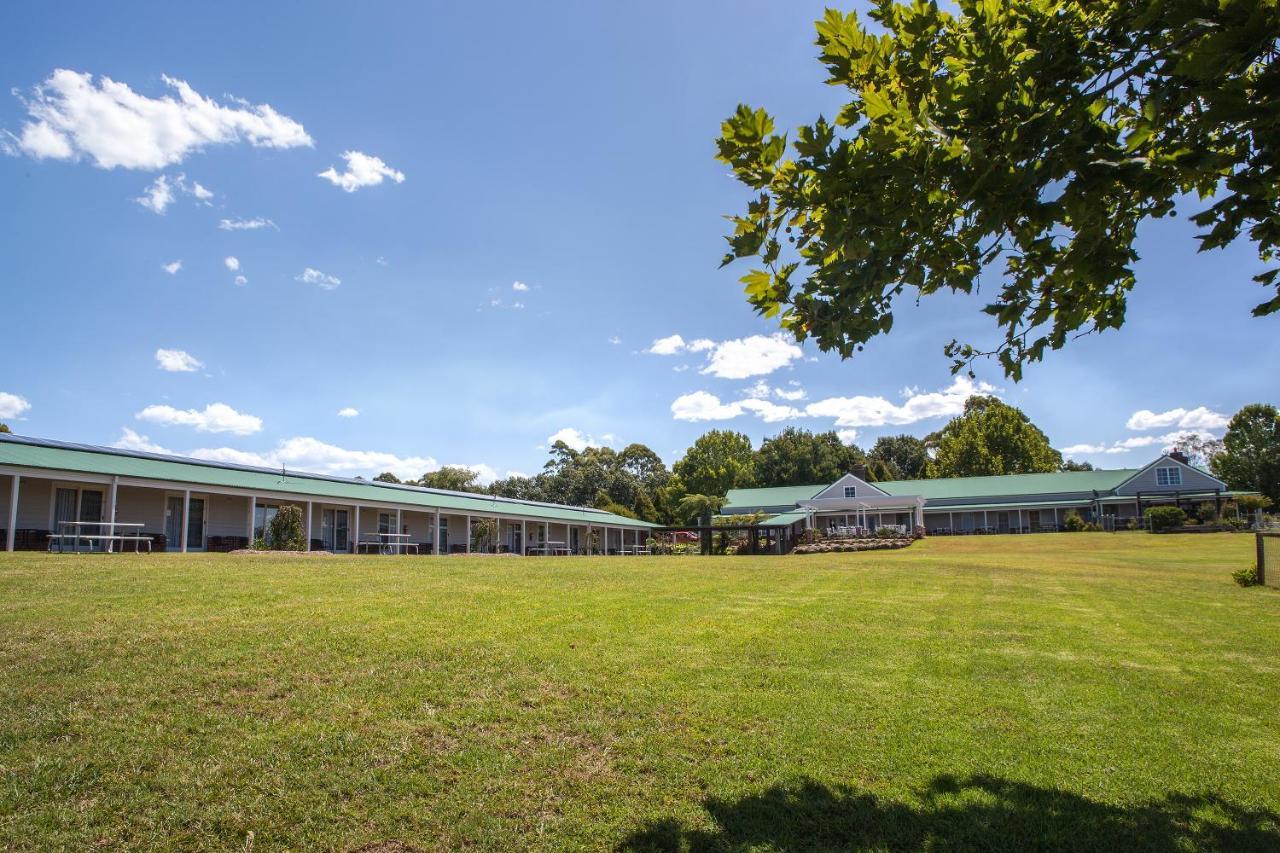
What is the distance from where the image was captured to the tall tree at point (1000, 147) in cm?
316

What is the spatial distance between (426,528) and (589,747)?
32746mm

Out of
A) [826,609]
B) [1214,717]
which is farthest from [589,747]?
[826,609]

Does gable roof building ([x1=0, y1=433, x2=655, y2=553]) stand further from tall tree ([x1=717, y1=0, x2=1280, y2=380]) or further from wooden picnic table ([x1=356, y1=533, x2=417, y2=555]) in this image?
tall tree ([x1=717, y1=0, x2=1280, y2=380])

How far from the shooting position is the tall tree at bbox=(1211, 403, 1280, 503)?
61000 millimetres

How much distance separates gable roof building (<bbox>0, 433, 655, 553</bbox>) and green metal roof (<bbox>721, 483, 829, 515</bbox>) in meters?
27.1

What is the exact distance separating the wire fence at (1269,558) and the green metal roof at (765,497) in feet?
141

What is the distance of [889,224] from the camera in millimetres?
3574

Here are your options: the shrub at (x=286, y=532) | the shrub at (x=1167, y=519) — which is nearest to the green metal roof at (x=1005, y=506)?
the shrub at (x=1167, y=519)

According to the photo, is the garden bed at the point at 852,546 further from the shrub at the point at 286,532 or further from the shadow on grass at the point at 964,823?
the shadow on grass at the point at 964,823

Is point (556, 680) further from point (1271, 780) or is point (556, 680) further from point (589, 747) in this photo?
point (1271, 780)

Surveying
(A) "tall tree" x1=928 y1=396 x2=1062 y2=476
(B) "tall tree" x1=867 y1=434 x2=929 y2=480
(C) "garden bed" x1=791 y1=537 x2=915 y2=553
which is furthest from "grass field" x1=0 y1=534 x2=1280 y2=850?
(B) "tall tree" x1=867 y1=434 x2=929 y2=480

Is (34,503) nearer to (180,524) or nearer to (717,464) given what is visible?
(180,524)

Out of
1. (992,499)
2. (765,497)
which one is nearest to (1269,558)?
(992,499)

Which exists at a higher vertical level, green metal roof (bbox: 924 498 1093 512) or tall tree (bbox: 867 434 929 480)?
tall tree (bbox: 867 434 929 480)
